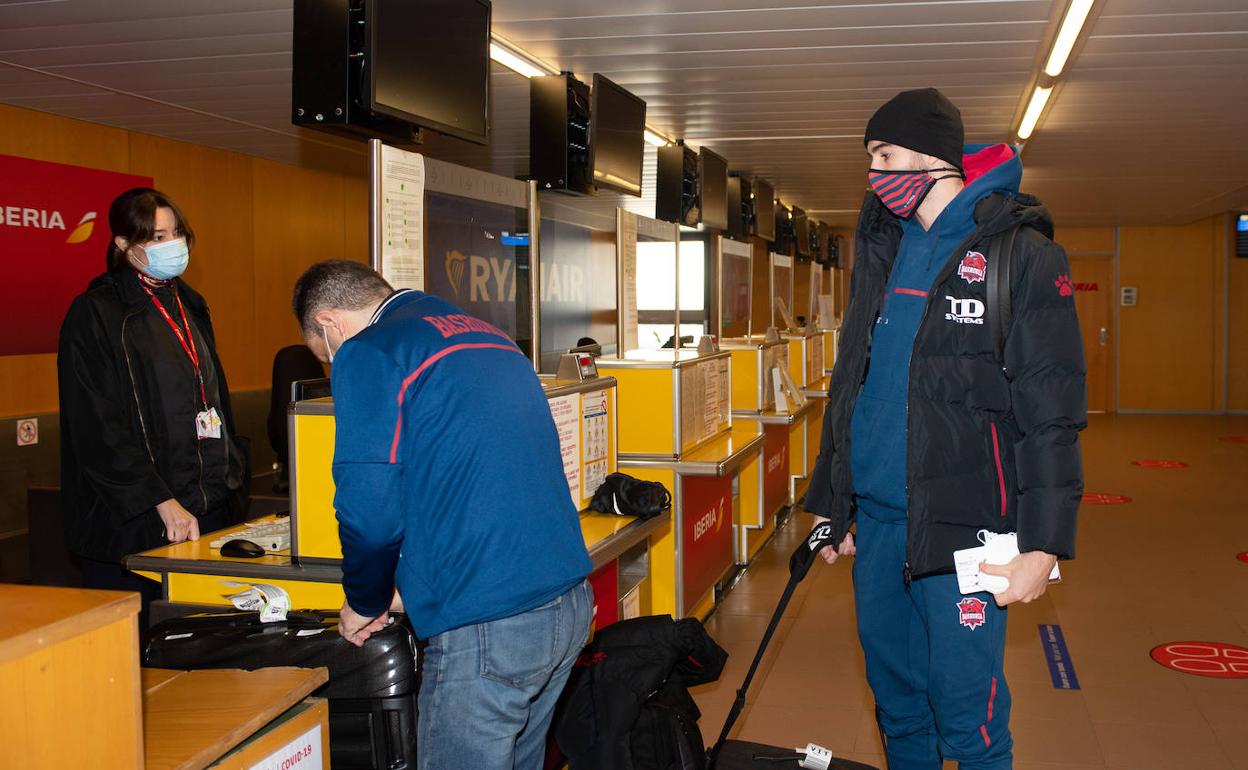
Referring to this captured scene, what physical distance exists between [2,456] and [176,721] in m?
4.85

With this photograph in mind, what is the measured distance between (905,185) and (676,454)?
230cm

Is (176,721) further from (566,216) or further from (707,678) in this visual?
(566,216)

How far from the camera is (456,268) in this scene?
9.55 feet

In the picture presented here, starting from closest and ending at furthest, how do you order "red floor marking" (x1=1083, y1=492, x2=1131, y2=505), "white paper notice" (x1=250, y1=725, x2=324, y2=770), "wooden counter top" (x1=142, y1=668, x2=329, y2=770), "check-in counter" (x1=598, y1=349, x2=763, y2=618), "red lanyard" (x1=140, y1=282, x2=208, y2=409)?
1. "wooden counter top" (x1=142, y1=668, x2=329, y2=770)
2. "white paper notice" (x1=250, y1=725, x2=324, y2=770)
3. "red lanyard" (x1=140, y1=282, x2=208, y2=409)
4. "check-in counter" (x1=598, y1=349, x2=763, y2=618)
5. "red floor marking" (x1=1083, y1=492, x2=1131, y2=505)

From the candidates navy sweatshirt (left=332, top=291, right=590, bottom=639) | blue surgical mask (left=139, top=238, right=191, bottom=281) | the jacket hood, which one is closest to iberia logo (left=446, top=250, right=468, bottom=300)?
blue surgical mask (left=139, top=238, right=191, bottom=281)

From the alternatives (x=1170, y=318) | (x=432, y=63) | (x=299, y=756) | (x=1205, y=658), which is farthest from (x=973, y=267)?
(x=1170, y=318)

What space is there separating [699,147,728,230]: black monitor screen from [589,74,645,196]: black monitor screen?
127cm


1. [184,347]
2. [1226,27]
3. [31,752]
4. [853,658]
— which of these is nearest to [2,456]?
[184,347]

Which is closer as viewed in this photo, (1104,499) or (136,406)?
(136,406)

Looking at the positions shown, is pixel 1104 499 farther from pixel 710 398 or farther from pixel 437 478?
pixel 437 478

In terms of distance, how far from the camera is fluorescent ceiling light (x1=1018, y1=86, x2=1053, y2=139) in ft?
18.1

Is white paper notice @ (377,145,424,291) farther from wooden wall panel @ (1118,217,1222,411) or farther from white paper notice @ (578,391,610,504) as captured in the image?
wooden wall panel @ (1118,217,1222,411)

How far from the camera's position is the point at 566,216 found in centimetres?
424

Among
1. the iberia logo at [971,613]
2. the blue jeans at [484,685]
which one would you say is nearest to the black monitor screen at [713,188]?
the iberia logo at [971,613]
